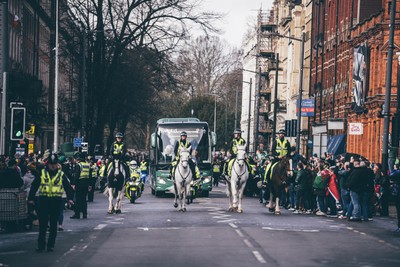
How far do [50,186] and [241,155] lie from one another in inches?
487

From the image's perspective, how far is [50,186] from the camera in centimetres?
2003

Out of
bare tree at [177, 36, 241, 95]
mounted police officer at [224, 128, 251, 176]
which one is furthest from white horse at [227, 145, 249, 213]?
bare tree at [177, 36, 241, 95]

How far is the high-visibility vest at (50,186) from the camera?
20.0 metres

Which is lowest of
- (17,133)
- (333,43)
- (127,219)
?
(127,219)

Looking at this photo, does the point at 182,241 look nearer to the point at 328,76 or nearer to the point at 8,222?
the point at 8,222

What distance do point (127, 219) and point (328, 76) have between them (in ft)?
164

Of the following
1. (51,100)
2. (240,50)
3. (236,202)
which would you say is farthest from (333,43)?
(240,50)

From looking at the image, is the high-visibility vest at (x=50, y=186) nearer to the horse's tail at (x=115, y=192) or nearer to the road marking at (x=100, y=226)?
the road marking at (x=100, y=226)

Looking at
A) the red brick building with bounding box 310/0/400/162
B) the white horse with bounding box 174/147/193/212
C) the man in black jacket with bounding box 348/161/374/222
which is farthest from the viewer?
the red brick building with bounding box 310/0/400/162

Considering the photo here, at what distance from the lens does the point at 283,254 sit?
62.6ft

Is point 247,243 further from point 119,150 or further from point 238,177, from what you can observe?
point 238,177

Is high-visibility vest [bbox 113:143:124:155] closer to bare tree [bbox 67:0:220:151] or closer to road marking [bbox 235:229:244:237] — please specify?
road marking [bbox 235:229:244:237]

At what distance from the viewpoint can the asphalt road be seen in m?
18.1

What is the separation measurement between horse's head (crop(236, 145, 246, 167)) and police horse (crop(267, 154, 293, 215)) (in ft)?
3.83
